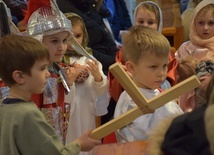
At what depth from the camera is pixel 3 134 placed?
159cm

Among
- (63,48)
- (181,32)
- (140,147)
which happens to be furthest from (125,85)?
(181,32)

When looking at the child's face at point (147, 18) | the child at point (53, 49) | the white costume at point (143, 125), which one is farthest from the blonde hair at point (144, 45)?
the child's face at point (147, 18)

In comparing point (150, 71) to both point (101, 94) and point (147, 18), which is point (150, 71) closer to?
point (101, 94)

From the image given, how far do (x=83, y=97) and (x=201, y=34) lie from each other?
2.64 feet

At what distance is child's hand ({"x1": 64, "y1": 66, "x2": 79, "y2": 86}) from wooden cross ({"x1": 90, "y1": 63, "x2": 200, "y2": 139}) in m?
0.87

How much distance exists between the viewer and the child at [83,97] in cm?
261

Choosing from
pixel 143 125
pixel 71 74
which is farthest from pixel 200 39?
pixel 143 125

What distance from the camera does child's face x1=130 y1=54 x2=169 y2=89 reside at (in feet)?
6.32

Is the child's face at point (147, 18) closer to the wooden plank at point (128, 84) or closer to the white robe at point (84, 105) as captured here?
the white robe at point (84, 105)

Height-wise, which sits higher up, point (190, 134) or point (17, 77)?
point (190, 134)

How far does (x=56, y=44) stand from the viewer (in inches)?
87.0

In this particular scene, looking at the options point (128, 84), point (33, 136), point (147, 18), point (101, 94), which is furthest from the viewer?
point (147, 18)

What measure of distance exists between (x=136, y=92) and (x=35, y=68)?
39 centimetres

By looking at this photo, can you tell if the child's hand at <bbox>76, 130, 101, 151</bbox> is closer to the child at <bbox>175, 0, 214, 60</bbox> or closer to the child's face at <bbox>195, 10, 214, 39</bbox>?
the child at <bbox>175, 0, 214, 60</bbox>
